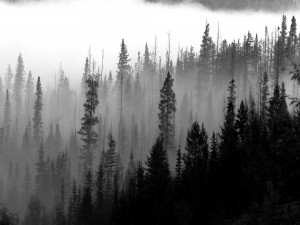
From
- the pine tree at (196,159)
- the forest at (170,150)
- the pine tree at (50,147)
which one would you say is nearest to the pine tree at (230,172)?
the forest at (170,150)

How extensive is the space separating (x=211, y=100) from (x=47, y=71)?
111395mm

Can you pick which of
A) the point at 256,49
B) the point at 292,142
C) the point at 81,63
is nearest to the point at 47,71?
the point at 81,63

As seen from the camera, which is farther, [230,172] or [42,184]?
[42,184]

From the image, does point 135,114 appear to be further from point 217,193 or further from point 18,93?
point 217,193

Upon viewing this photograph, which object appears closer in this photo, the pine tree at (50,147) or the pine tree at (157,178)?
the pine tree at (157,178)

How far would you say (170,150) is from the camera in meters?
84.5

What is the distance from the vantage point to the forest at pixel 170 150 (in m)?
30.3

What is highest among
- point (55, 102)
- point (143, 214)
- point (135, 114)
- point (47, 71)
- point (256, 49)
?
point (47, 71)

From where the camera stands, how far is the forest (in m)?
30.3

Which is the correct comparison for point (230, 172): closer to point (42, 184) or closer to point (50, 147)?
point (42, 184)

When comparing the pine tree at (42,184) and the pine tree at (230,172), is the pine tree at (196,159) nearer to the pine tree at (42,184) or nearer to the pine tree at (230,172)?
the pine tree at (230,172)

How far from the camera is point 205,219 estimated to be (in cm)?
3694

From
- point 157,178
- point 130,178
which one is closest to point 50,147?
point 130,178

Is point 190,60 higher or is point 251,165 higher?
point 190,60
